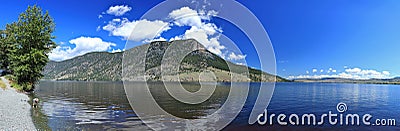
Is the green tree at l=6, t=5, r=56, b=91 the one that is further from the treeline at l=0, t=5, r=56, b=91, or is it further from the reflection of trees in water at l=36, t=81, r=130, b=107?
the reflection of trees in water at l=36, t=81, r=130, b=107

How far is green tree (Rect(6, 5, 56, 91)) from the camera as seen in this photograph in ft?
193

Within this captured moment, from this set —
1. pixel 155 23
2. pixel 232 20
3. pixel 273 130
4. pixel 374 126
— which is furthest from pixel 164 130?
pixel 374 126

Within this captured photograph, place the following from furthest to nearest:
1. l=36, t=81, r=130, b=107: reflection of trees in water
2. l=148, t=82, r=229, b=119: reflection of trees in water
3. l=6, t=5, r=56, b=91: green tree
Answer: l=6, t=5, r=56, b=91: green tree < l=36, t=81, r=130, b=107: reflection of trees in water < l=148, t=82, r=229, b=119: reflection of trees in water

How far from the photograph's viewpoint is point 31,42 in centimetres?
6050

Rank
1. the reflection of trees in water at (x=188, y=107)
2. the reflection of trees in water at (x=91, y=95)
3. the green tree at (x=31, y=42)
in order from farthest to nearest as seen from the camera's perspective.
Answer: the green tree at (x=31, y=42) → the reflection of trees in water at (x=91, y=95) → the reflection of trees in water at (x=188, y=107)

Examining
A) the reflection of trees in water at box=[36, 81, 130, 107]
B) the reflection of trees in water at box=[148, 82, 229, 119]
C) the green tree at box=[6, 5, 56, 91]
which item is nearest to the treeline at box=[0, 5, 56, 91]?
the green tree at box=[6, 5, 56, 91]

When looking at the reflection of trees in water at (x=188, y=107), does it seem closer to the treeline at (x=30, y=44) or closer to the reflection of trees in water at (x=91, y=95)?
the reflection of trees in water at (x=91, y=95)

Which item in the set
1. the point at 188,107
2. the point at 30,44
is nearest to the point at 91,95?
the point at 30,44

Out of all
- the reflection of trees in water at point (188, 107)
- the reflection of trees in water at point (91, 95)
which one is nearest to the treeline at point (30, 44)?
the reflection of trees in water at point (91, 95)

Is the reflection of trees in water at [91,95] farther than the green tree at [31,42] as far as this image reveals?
No

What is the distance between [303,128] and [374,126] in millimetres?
9847

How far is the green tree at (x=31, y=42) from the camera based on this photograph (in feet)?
193

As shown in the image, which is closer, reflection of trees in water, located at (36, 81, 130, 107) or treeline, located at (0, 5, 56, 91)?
reflection of trees in water, located at (36, 81, 130, 107)

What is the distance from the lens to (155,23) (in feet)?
50.0
